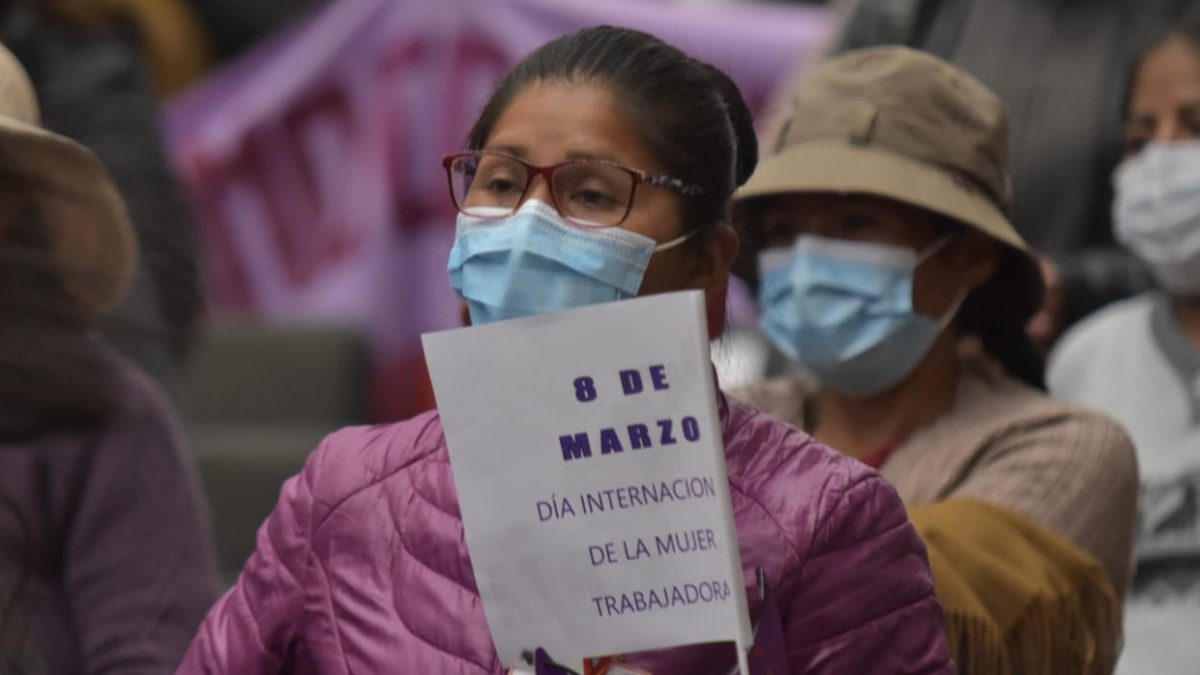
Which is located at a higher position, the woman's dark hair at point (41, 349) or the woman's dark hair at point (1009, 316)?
the woman's dark hair at point (41, 349)

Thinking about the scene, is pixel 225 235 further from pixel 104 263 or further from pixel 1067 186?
pixel 104 263

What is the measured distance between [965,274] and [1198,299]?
26.3 inches

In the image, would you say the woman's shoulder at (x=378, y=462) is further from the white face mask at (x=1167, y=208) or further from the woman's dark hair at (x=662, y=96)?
the white face mask at (x=1167, y=208)

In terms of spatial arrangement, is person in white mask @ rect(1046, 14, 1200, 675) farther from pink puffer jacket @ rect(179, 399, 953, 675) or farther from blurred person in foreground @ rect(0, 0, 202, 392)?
blurred person in foreground @ rect(0, 0, 202, 392)

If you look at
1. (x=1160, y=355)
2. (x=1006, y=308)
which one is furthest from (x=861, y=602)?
(x=1160, y=355)

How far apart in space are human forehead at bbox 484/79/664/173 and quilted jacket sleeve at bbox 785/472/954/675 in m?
0.38

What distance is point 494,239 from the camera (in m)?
1.99

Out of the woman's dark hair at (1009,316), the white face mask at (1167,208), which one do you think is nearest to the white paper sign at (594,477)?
the woman's dark hair at (1009,316)

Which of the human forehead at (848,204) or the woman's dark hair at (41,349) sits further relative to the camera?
the human forehead at (848,204)

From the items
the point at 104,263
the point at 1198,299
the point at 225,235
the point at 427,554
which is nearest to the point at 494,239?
the point at 427,554

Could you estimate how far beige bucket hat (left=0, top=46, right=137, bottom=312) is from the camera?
2578mm

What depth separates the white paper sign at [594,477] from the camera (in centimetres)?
182

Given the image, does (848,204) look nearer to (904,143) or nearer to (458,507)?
(904,143)

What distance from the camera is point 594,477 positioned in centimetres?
185
